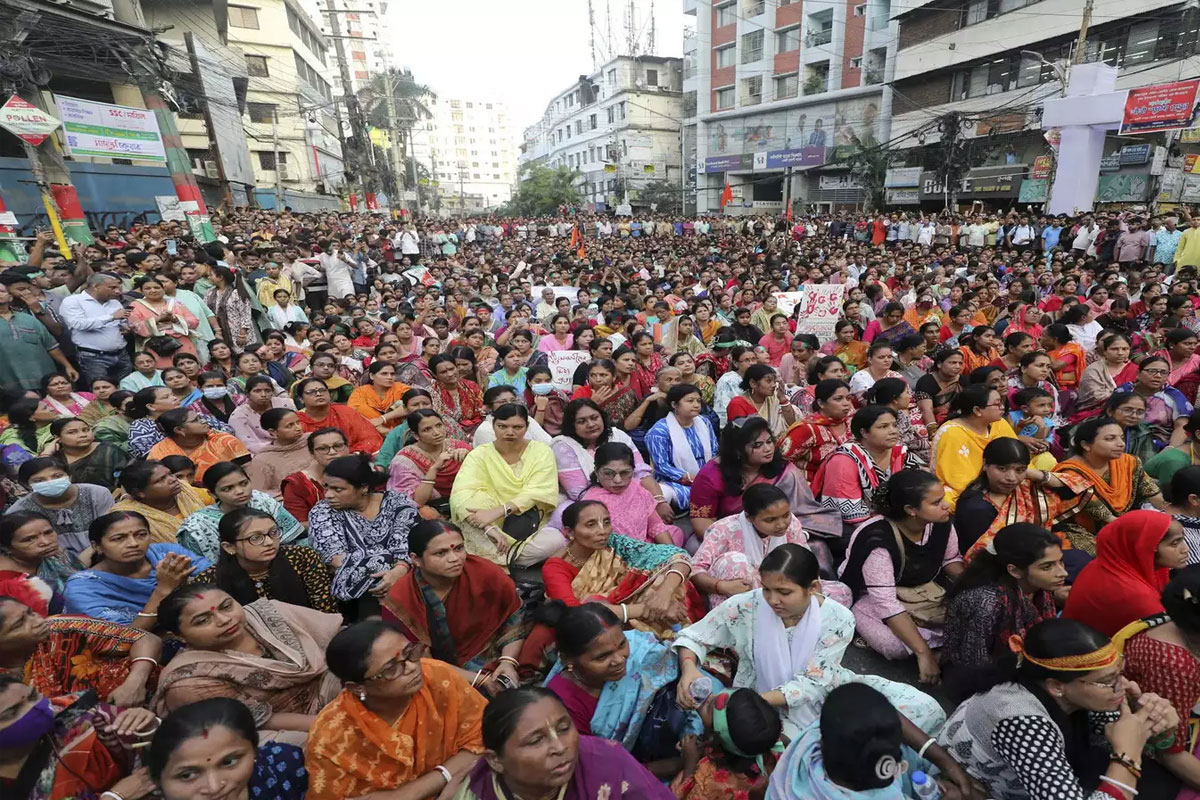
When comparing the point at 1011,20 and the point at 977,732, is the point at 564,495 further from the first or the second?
the point at 1011,20

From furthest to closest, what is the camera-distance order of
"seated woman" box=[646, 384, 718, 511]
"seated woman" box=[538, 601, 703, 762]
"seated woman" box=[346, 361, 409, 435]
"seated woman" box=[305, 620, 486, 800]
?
"seated woman" box=[346, 361, 409, 435]
"seated woman" box=[646, 384, 718, 511]
"seated woman" box=[538, 601, 703, 762]
"seated woman" box=[305, 620, 486, 800]

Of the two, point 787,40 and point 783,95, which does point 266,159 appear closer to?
point 783,95

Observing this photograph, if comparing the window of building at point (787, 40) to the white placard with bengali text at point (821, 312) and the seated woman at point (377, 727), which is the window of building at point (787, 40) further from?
the seated woman at point (377, 727)

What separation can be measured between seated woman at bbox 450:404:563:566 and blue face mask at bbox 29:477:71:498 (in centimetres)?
211

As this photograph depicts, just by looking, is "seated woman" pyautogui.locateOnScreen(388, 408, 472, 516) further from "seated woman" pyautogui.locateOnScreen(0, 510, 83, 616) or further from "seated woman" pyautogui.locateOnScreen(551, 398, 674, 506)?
"seated woman" pyautogui.locateOnScreen(0, 510, 83, 616)

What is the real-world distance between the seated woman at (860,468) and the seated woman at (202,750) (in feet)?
10.3

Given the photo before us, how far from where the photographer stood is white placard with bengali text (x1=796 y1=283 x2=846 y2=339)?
7.88 metres

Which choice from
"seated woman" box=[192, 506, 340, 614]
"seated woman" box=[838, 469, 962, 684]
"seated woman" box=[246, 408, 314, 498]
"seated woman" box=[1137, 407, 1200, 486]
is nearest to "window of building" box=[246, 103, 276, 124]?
"seated woman" box=[246, 408, 314, 498]

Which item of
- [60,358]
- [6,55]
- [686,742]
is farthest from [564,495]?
[6,55]

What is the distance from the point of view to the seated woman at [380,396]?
556cm

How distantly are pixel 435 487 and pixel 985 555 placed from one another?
3310 mm

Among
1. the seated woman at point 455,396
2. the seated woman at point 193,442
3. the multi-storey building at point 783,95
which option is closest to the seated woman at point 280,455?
the seated woman at point 193,442

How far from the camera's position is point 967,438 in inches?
157

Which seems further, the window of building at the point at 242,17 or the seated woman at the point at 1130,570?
the window of building at the point at 242,17
